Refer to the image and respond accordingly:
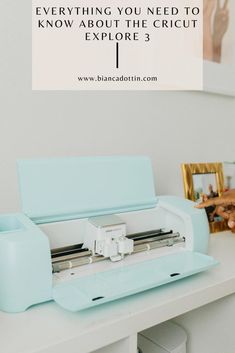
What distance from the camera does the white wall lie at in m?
0.76

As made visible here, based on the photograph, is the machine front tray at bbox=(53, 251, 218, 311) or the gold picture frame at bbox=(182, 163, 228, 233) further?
the gold picture frame at bbox=(182, 163, 228, 233)

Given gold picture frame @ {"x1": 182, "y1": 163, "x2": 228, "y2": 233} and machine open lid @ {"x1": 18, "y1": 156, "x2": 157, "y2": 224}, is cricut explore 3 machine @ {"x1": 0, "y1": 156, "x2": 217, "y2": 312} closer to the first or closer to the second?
machine open lid @ {"x1": 18, "y1": 156, "x2": 157, "y2": 224}

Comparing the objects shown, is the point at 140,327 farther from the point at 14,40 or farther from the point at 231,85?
the point at 231,85

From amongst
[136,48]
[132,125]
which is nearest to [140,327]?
[132,125]

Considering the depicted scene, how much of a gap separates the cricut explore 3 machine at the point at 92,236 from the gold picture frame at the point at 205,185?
0.16 meters

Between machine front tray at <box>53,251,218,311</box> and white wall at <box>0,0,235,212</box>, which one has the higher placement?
white wall at <box>0,0,235,212</box>

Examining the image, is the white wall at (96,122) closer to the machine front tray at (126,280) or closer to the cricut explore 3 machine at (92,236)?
the cricut explore 3 machine at (92,236)

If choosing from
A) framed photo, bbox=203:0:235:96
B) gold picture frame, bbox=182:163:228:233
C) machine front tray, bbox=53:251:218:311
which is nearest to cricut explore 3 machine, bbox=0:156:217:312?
machine front tray, bbox=53:251:218:311

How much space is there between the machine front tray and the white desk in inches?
0.9

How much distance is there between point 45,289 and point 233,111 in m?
1.05

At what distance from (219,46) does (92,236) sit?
2.84ft

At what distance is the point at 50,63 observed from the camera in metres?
0.83

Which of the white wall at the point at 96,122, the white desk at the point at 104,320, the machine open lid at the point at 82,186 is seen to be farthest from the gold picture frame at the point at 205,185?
the white desk at the point at 104,320

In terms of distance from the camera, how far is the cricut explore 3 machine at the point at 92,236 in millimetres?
505
